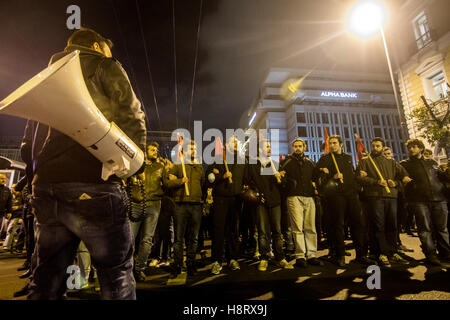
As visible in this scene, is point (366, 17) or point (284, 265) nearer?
point (284, 265)

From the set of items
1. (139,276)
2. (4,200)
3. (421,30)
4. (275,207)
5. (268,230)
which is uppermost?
(421,30)

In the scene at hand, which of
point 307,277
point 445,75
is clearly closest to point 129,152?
point 307,277

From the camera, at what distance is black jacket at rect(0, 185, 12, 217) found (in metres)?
6.41

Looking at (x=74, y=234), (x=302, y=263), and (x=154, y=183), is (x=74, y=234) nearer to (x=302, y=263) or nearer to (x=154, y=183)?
(x=154, y=183)

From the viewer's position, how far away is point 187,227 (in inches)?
182

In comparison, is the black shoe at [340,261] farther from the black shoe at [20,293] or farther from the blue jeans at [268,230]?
the black shoe at [20,293]

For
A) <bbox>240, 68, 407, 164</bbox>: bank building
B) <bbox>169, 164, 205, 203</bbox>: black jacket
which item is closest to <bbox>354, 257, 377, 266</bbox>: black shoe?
<bbox>169, 164, 205, 203</bbox>: black jacket

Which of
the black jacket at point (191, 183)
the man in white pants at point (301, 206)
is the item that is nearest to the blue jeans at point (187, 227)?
the black jacket at point (191, 183)

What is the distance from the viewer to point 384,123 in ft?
196

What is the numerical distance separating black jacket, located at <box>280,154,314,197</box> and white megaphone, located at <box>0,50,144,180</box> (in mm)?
4161

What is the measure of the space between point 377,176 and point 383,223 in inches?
37.5

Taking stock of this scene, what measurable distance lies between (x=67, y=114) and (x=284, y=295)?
302cm

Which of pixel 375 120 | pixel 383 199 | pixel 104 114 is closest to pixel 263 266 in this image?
pixel 383 199
